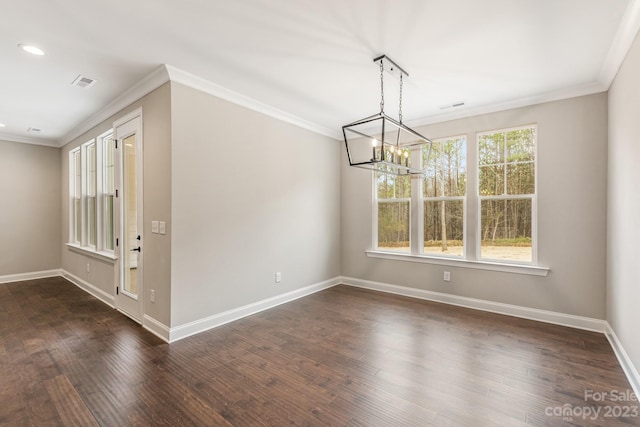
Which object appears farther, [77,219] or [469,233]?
[77,219]

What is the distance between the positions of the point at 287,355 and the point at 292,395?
63cm

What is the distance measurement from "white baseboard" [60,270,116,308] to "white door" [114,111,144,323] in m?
0.31

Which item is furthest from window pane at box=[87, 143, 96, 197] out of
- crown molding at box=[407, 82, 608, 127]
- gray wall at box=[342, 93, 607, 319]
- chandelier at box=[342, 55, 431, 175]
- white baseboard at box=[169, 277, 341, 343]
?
Answer: gray wall at box=[342, 93, 607, 319]

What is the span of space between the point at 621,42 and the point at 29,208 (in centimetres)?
900

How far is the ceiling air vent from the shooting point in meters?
3.20

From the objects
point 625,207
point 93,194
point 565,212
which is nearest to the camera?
point 625,207

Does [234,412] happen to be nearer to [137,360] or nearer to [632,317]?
[137,360]

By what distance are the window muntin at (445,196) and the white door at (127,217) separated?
13.3ft

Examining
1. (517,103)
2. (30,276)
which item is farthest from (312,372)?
(30,276)

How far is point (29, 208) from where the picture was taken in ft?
19.2

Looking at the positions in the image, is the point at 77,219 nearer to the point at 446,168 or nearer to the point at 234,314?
the point at 234,314

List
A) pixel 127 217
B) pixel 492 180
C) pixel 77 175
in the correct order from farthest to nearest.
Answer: pixel 77 175, pixel 492 180, pixel 127 217

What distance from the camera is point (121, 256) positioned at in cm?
393

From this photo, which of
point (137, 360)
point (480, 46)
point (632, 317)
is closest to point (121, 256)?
point (137, 360)
